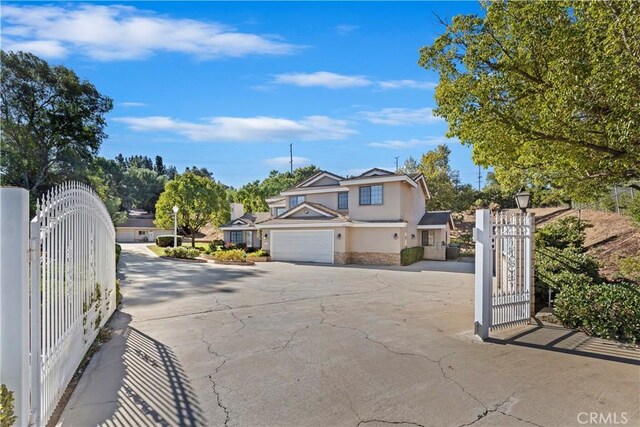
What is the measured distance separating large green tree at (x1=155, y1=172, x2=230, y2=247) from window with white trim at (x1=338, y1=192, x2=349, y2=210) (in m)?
14.1

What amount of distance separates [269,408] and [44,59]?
30.4 m

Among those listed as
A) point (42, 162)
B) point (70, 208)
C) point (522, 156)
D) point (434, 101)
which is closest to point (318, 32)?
point (434, 101)

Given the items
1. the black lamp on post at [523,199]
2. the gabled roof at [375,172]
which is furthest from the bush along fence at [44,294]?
the gabled roof at [375,172]

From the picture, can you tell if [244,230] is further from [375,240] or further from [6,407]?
[6,407]

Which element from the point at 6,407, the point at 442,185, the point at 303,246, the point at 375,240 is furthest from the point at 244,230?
the point at 6,407

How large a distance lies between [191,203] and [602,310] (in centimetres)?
3160

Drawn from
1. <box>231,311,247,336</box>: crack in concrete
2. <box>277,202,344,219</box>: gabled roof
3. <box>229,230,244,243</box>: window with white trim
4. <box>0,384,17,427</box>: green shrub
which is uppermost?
<box>277,202,344,219</box>: gabled roof

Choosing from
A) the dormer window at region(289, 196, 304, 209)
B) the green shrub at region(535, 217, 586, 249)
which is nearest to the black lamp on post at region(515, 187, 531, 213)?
the green shrub at region(535, 217, 586, 249)

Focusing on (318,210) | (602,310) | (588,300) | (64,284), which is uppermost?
(318,210)

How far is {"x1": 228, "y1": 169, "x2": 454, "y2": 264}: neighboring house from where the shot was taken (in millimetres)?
21812

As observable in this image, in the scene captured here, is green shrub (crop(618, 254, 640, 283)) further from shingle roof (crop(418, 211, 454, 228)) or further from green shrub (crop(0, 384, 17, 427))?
green shrub (crop(0, 384, 17, 427))

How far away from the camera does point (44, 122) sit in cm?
2391

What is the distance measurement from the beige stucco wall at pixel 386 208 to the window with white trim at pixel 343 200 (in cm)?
203

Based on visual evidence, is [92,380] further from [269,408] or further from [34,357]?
[269,408]
